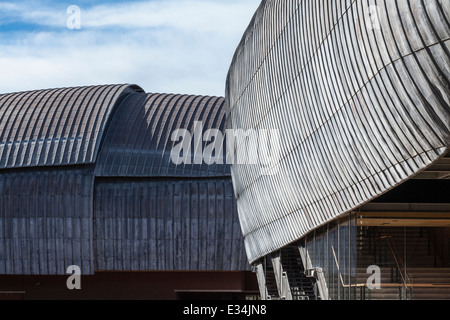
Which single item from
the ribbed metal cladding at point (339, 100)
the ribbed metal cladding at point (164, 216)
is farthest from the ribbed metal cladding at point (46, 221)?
the ribbed metal cladding at point (339, 100)

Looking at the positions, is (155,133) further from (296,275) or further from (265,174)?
(296,275)

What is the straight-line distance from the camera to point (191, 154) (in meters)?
58.5

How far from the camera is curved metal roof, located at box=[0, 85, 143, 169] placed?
191ft

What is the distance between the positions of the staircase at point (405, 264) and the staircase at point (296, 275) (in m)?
5.82

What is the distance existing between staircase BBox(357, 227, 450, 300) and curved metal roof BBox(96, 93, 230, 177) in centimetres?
3032

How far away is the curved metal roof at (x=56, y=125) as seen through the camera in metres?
58.2

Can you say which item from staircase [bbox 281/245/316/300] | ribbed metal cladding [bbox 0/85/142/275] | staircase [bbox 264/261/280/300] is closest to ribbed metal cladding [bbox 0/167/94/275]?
ribbed metal cladding [bbox 0/85/142/275]

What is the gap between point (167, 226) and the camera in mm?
57656

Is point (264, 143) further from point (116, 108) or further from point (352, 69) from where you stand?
point (116, 108)

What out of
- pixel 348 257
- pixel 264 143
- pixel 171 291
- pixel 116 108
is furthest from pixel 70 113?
pixel 348 257

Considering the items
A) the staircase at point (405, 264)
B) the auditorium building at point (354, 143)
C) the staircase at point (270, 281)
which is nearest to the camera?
the auditorium building at point (354, 143)

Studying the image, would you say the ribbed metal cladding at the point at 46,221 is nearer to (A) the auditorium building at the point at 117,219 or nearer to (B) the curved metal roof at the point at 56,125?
(A) the auditorium building at the point at 117,219

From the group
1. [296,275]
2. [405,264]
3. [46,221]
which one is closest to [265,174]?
[296,275]

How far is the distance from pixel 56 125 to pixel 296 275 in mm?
29343
